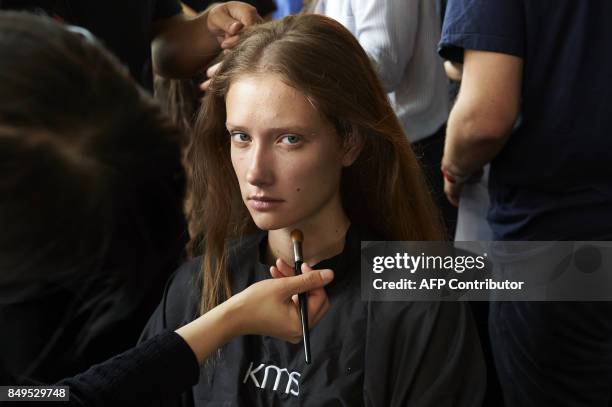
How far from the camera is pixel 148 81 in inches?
55.1

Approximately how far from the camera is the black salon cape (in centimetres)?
113

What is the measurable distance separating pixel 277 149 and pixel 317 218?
0.17m

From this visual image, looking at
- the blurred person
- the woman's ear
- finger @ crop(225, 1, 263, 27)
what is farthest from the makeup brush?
finger @ crop(225, 1, 263, 27)

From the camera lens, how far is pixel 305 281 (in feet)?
3.48

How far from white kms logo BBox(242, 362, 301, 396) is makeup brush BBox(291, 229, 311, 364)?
2.4 inches

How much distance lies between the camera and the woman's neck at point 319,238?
4.12 ft

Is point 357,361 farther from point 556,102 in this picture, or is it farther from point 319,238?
point 556,102

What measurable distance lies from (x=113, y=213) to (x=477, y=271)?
0.79 meters

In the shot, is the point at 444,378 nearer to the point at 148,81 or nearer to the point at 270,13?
the point at 148,81

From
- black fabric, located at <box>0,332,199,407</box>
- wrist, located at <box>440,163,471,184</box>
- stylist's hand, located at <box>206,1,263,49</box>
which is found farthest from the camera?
wrist, located at <box>440,163,471,184</box>

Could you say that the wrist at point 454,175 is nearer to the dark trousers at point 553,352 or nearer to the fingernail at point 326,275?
the dark trousers at point 553,352

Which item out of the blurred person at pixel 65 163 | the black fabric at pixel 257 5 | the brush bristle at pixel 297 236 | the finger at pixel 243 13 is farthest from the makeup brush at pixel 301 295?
the black fabric at pixel 257 5

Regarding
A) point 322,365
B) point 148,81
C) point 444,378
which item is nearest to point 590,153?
point 444,378

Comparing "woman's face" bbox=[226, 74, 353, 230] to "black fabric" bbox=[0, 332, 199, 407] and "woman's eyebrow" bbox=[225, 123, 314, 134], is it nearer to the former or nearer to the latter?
"woman's eyebrow" bbox=[225, 123, 314, 134]
